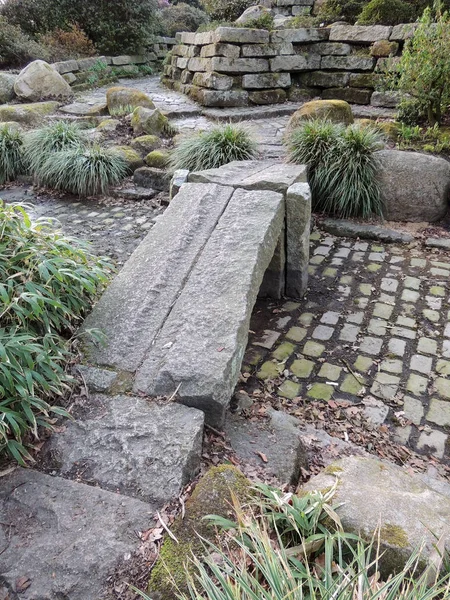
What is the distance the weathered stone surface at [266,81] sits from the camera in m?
7.32

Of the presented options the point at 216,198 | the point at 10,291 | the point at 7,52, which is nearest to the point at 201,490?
the point at 10,291

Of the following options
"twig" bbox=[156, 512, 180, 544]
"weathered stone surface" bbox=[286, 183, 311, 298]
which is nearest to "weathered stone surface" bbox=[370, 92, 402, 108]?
"weathered stone surface" bbox=[286, 183, 311, 298]

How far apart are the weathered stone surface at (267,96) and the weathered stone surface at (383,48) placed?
58.3 inches

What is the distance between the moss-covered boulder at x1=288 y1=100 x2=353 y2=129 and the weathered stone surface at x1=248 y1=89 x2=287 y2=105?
244 cm

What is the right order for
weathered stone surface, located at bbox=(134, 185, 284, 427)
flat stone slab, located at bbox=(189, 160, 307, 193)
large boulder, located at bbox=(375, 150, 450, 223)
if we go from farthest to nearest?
large boulder, located at bbox=(375, 150, 450, 223) < flat stone slab, located at bbox=(189, 160, 307, 193) < weathered stone surface, located at bbox=(134, 185, 284, 427)

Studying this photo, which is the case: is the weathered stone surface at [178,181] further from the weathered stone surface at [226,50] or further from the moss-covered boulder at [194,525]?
the weathered stone surface at [226,50]

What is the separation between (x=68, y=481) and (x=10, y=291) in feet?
2.71

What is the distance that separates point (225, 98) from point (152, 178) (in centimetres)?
291

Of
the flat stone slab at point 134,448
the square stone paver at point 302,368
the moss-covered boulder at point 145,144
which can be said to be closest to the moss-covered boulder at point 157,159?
the moss-covered boulder at point 145,144

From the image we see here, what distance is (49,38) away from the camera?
998 cm

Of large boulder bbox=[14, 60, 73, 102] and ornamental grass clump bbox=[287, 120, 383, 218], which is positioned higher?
large boulder bbox=[14, 60, 73, 102]

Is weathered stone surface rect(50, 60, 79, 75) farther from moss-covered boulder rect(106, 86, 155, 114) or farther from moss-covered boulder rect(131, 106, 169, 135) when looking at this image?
moss-covered boulder rect(131, 106, 169, 135)

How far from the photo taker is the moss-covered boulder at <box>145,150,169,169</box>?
5305mm

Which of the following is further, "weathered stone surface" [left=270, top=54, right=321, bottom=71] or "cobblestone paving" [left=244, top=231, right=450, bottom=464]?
"weathered stone surface" [left=270, top=54, right=321, bottom=71]
